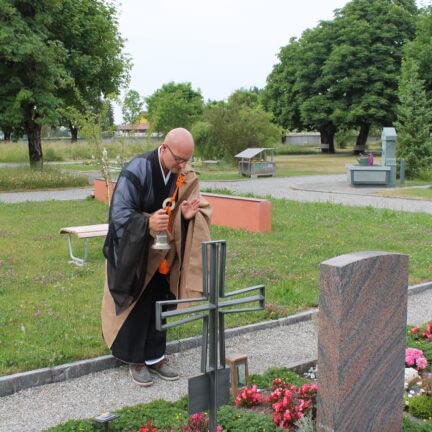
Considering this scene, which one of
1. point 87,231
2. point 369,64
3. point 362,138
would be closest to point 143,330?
point 87,231

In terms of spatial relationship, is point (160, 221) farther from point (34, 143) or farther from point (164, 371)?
point (34, 143)

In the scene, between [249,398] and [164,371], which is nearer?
[249,398]

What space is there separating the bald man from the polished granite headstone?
143 cm

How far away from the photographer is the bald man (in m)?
4.66

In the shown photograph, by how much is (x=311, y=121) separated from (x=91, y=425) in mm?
49466

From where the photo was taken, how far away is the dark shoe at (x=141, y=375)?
502cm

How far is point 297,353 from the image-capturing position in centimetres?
582

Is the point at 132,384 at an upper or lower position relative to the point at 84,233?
lower

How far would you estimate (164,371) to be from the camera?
5.18 meters

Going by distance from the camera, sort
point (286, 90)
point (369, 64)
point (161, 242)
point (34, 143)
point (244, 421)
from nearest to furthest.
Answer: point (244, 421) → point (161, 242) → point (34, 143) → point (369, 64) → point (286, 90)

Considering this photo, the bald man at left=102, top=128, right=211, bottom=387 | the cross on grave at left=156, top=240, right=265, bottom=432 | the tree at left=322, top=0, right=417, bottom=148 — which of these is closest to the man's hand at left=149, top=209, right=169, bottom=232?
the bald man at left=102, top=128, right=211, bottom=387

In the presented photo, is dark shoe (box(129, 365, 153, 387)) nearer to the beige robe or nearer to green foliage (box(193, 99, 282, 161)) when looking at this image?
the beige robe

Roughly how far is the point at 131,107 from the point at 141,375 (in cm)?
863

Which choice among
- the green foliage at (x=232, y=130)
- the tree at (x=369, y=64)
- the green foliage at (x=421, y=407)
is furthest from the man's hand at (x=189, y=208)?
the tree at (x=369, y=64)
